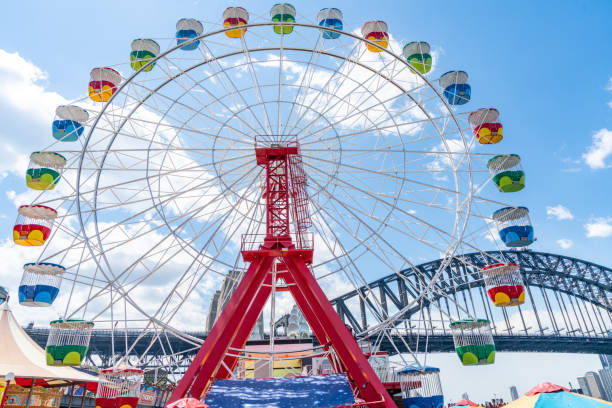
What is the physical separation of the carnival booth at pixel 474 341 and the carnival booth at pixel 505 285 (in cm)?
131

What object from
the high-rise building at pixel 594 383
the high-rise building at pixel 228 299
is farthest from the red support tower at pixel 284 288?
the high-rise building at pixel 594 383

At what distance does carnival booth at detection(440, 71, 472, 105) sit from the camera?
19.3 meters

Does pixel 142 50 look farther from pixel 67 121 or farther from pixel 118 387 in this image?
pixel 118 387

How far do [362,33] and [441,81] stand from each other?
4785 mm

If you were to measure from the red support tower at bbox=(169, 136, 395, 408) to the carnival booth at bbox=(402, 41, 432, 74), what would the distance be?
7.52m

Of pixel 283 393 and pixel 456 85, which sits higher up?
pixel 456 85

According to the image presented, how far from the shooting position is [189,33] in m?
19.6

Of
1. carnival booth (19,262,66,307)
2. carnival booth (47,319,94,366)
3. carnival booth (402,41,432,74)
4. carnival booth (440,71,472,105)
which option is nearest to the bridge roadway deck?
carnival booth (19,262,66,307)

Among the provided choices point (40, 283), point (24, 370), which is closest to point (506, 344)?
point (24, 370)

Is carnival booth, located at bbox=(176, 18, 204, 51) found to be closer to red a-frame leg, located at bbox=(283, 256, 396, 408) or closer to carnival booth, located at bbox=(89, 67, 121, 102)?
carnival booth, located at bbox=(89, 67, 121, 102)

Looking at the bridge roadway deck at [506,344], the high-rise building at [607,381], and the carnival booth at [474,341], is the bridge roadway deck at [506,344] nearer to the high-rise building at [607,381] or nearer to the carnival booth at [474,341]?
the carnival booth at [474,341]

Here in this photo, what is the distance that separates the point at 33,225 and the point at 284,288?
11.4 m

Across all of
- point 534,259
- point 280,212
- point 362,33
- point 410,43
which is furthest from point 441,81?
point 534,259

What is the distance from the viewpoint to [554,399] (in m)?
9.66
